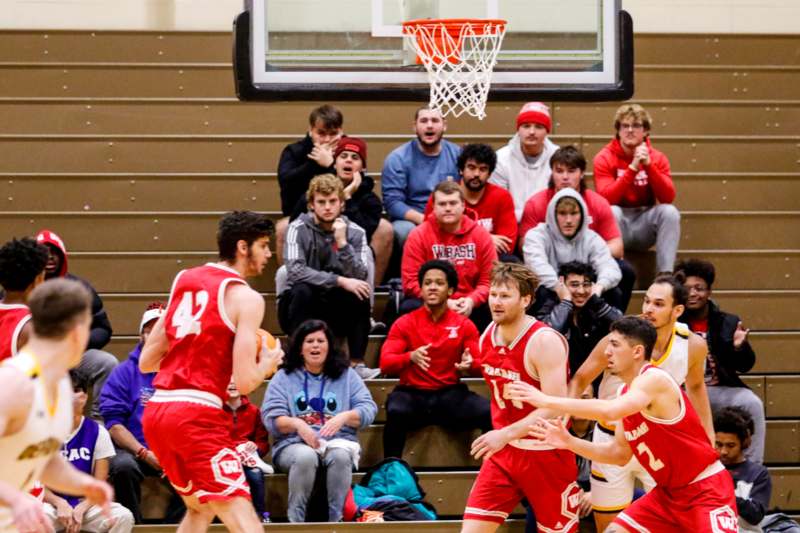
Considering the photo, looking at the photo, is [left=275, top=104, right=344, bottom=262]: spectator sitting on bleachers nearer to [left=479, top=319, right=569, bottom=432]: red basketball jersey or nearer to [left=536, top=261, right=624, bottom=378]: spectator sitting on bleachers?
[left=536, top=261, right=624, bottom=378]: spectator sitting on bleachers

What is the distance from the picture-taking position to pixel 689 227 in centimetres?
989

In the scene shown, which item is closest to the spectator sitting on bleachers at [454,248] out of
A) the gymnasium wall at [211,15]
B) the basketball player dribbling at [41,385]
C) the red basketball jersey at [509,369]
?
the red basketball jersey at [509,369]

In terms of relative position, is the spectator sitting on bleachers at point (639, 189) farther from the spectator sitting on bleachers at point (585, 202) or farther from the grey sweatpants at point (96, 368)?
the grey sweatpants at point (96, 368)

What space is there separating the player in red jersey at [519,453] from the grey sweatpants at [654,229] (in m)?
2.71

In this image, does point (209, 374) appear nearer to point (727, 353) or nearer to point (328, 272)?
point (328, 272)

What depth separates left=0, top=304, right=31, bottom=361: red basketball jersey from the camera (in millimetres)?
5691

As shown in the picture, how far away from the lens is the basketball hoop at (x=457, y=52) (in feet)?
24.9

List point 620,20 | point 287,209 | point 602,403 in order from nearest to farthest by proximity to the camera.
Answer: point 602,403, point 620,20, point 287,209

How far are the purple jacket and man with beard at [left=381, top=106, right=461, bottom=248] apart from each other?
2329 mm

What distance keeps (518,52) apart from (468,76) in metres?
0.33

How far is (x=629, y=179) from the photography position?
30.1 feet

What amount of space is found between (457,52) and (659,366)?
210 cm

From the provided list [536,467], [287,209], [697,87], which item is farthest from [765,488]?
[697,87]

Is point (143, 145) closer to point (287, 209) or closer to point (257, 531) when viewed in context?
point (287, 209)
